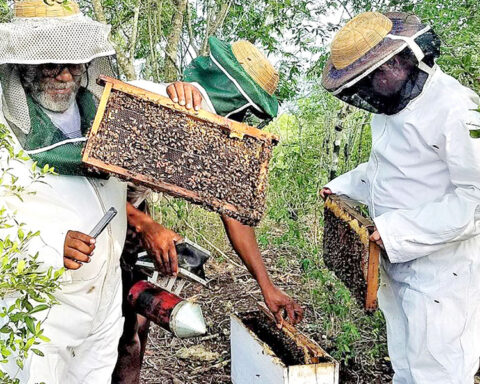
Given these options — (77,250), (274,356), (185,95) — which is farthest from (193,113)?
(274,356)

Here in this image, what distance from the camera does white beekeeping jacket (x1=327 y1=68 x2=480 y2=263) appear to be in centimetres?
259

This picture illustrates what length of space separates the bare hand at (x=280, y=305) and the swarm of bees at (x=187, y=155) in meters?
0.72

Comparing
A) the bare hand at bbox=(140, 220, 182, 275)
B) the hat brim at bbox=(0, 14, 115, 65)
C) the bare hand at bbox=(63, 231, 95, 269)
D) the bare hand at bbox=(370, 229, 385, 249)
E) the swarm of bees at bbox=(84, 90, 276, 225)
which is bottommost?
the bare hand at bbox=(140, 220, 182, 275)

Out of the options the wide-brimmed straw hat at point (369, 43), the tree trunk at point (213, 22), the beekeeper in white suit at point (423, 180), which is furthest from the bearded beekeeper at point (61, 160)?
the tree trunk at point (213, 22)

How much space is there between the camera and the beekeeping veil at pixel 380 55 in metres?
2.66

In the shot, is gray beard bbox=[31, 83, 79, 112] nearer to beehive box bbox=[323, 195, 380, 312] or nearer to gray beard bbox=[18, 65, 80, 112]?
gray beard bbox=[18, 65, 80, 112]

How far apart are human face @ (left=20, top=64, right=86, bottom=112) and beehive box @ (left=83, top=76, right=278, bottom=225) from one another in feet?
0.44

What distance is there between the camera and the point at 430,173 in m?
2.79

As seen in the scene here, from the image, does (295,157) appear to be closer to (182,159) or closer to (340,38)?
(340,38)

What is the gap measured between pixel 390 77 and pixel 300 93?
308 centimetres

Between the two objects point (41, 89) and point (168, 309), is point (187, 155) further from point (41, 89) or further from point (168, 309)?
point (168, 309)

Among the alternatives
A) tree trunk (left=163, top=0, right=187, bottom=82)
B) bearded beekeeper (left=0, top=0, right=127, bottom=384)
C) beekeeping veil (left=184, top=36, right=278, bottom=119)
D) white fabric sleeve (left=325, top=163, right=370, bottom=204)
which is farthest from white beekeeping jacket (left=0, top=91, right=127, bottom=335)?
tree trunk (left=163, top=0, right=187, bottom=82)

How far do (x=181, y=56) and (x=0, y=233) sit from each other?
3.89 m

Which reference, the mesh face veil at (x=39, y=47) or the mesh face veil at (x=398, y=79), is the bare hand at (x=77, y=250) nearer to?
the mesh face veil at (x=39, y=47)
